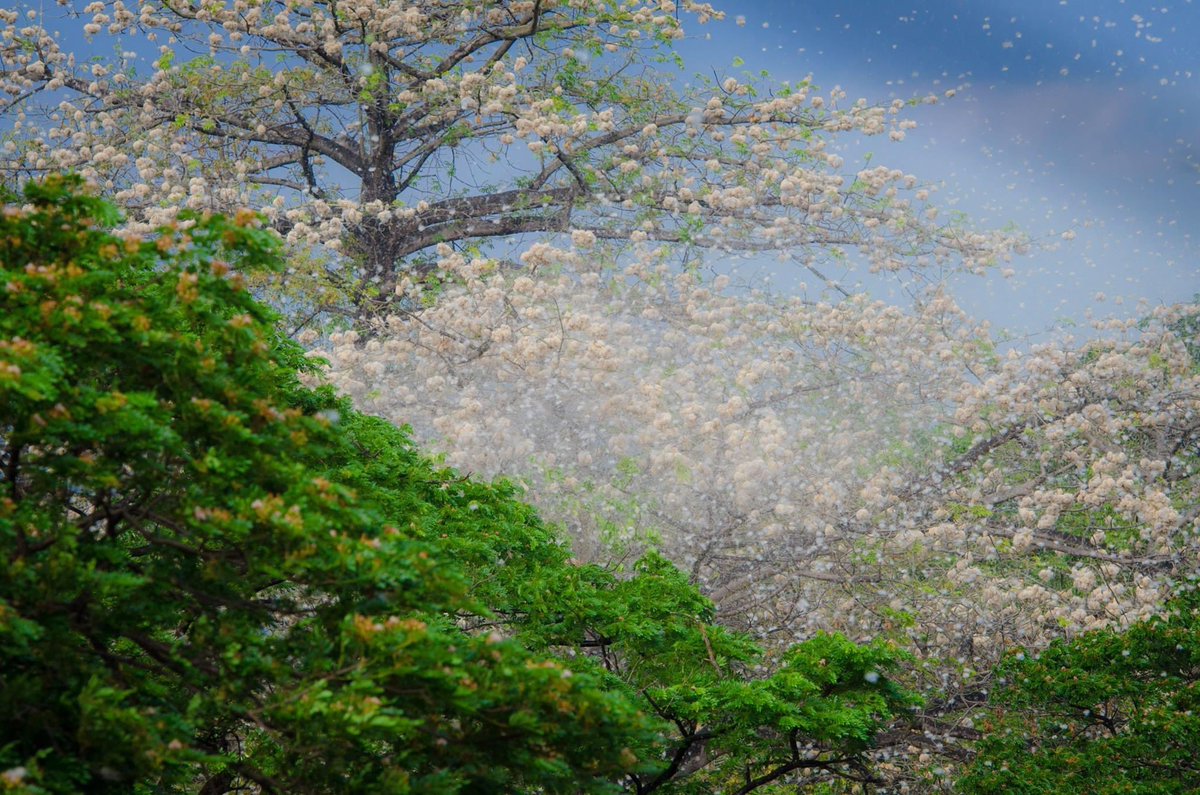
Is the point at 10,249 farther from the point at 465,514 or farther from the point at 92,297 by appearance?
the point at 465,514

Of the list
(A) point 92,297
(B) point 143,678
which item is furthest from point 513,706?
(A) point 92,297

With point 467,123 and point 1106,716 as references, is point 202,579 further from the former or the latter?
point 467,123

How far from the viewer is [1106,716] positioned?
5.68 m

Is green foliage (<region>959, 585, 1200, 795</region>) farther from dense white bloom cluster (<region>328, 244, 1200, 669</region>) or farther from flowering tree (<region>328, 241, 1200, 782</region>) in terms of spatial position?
dense white bloom cluster (<region>328, 244, 1200, 669</region>)

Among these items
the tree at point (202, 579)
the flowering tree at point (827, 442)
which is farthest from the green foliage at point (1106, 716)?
the tree at point (202, 579)

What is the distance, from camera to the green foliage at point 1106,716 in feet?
16.4

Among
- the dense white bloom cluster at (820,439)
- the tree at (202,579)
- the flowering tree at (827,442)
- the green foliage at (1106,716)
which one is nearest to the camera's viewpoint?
the tree at (202,579)

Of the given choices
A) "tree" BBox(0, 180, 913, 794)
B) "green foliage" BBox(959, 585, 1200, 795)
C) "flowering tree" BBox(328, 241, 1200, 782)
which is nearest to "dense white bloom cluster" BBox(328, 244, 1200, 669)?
"flowering tree" BBox(328, 241, 1200, 782)

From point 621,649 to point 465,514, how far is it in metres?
1.07

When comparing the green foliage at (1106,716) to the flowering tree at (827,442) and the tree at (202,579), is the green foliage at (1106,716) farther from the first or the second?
the tree at (202,579)

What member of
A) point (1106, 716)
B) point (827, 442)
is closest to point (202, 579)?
point (1106, 716)

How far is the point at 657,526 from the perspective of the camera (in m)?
9.75

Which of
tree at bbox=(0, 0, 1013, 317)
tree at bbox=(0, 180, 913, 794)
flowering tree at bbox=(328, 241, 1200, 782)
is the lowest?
tree at bbox=(0, 180, 913, 794)

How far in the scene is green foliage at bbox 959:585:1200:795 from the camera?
5000 mm
